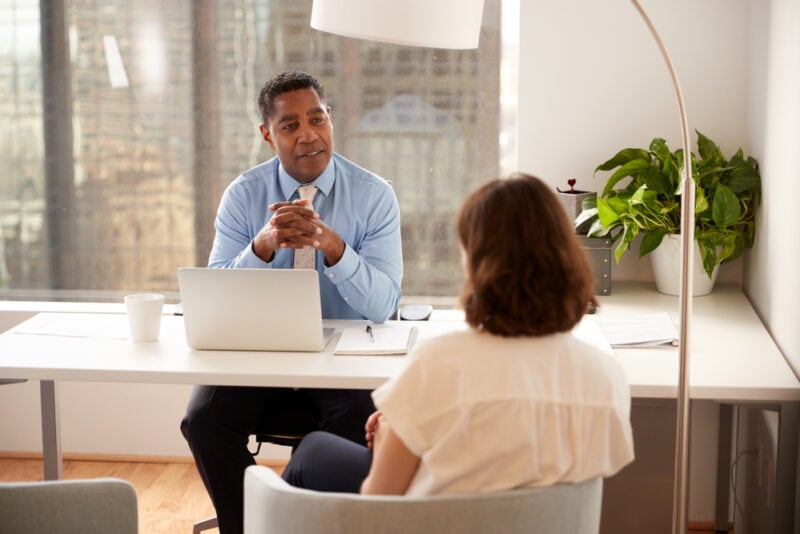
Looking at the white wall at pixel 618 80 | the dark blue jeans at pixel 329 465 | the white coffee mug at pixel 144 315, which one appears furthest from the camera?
the white wall at pixel 618 80

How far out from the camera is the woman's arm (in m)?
1.54

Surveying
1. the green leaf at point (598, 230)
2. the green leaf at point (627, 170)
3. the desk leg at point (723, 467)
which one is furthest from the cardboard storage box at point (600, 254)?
the desk leg at point (723, 467)

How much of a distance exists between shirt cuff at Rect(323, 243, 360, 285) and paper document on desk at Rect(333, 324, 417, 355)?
0.43 feet

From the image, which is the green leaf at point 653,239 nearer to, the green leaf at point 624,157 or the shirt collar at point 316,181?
the green leaf at point 624,157

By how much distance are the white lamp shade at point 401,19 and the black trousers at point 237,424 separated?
860 millimetres

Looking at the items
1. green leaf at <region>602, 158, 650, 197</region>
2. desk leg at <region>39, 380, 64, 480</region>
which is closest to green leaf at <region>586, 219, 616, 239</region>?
green leaf at <region>602, 158, 650, 197</region>

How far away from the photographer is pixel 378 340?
2.43 meters

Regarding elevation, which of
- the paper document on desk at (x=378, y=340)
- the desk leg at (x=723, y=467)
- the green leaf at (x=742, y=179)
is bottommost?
the desk leg at (x=723, y=467)

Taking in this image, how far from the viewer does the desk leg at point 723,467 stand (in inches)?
118

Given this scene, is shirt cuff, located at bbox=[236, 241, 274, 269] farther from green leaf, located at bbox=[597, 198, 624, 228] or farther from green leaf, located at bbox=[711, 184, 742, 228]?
green leaf, located at bbox=[711, 184, 742, 228]

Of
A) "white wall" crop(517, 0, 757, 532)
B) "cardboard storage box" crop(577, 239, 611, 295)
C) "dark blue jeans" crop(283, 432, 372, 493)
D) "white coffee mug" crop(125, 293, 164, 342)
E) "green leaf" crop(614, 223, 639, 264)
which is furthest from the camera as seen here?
"white wall" crop(517, 0, 757, 532)

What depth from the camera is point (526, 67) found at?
11.2 feet

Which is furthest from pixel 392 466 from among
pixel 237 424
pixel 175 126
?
pixel 175 126

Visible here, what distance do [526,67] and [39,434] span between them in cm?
214
